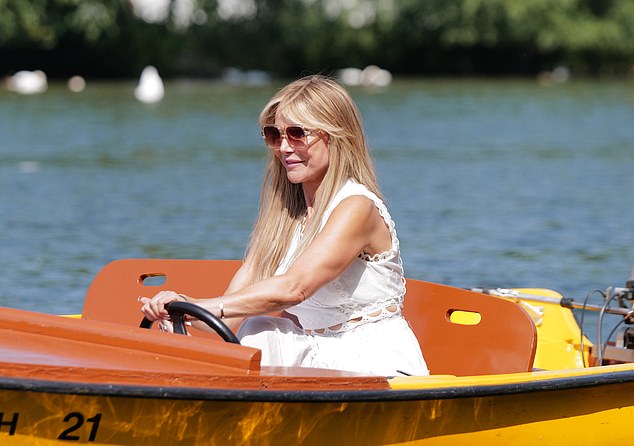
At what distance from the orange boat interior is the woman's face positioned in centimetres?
67

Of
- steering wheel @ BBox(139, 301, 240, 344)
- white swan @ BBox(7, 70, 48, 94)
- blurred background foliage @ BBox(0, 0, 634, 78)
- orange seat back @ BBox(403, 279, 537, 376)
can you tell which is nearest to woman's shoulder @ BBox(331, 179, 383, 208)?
steering wheel @ BBox(139, 301, 240, 344)

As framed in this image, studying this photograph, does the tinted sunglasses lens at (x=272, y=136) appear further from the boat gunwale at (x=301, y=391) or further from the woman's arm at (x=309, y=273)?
the boat gunwale at (x=301, y=391)

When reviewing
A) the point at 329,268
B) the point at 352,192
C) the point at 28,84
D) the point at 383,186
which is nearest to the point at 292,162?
the point at 352,192

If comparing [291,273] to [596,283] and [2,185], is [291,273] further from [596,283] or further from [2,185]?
[2,185]

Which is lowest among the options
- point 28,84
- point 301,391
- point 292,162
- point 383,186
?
point 28,84

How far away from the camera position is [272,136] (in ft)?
15.0

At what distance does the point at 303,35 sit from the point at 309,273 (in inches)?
1726

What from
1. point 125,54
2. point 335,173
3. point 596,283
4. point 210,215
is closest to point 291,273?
point 335,173

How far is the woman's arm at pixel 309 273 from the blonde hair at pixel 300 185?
0.13 metres

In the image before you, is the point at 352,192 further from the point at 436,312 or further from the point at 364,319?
the point at 436,312

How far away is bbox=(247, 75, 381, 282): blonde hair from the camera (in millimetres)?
4480

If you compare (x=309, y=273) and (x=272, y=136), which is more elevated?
(x=272, y=136)

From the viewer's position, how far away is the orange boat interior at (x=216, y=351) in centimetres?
399

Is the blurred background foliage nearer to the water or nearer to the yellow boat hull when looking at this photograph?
the water
